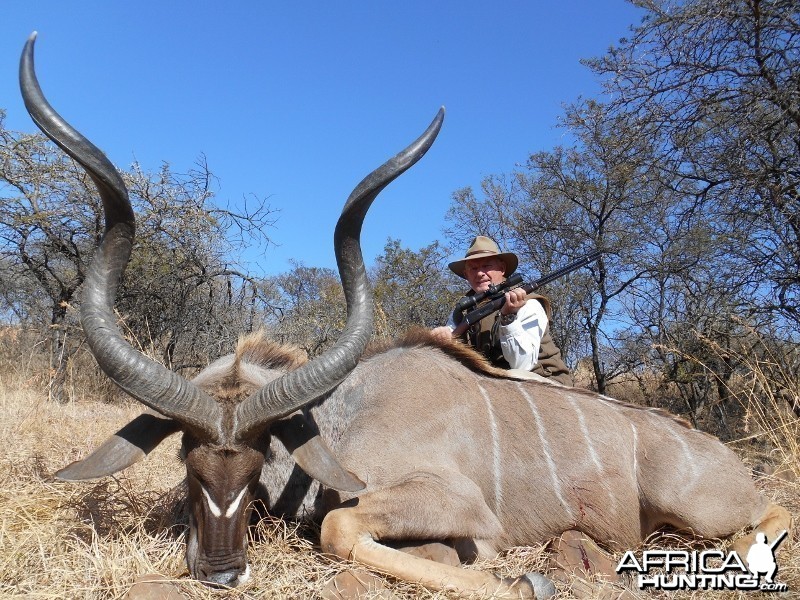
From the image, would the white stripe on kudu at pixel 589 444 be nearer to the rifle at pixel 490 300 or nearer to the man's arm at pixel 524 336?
the man's arm at pixel 524 336

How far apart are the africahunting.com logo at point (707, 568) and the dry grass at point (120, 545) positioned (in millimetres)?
75

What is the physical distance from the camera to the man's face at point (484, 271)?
4.66m

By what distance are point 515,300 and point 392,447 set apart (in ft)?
4.72

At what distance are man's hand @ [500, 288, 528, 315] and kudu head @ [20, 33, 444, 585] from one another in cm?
147

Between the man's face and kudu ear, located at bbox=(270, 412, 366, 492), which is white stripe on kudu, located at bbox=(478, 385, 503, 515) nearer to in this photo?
kudu ear, located at bbox=(270, 412, 366, 492)

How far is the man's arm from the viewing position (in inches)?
155

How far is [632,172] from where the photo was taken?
7.69 m

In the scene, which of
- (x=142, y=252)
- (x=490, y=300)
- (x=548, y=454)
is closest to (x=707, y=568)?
(x=548, y=454)

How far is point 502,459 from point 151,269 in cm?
620

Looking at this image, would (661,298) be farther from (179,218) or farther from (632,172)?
(179,218)

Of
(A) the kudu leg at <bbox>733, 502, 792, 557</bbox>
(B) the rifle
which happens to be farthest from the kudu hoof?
(B) the rifle

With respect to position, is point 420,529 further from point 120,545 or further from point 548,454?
point 120,545

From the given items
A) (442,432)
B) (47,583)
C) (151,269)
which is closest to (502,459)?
(442,432)

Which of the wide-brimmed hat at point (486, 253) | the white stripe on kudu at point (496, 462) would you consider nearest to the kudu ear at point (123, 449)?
the white stripe on kudu at point (496, 462)
